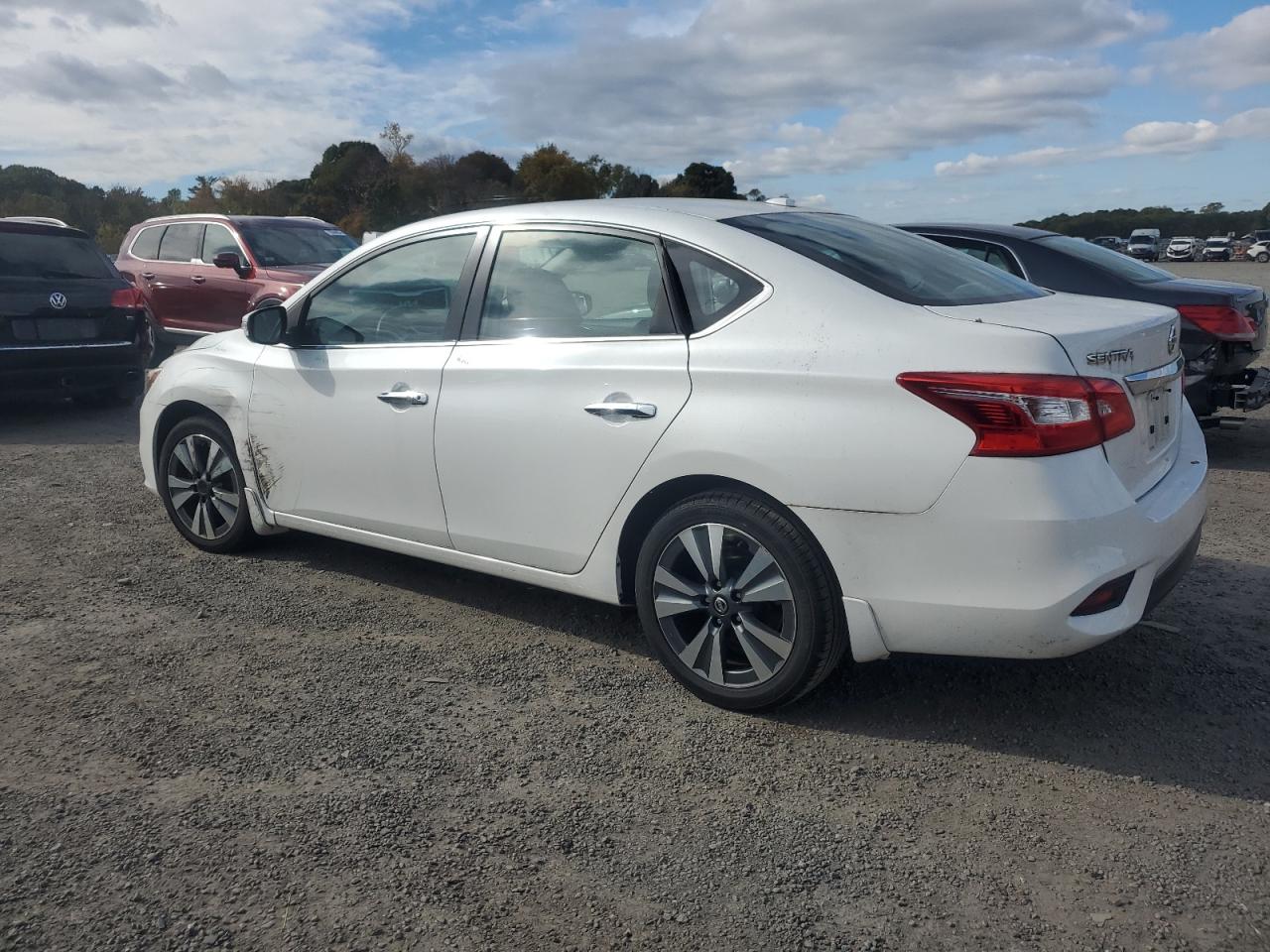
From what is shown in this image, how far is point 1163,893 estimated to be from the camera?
101 inches

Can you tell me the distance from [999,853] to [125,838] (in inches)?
91.3

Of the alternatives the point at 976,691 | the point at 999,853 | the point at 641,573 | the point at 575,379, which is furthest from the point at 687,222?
the point at 999,853

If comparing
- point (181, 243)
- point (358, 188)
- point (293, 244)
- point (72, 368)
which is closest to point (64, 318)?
point (72, 368)

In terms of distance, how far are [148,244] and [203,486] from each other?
366 inches

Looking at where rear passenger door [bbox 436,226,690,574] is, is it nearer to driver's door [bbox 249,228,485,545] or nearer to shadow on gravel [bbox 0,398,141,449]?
driver's door [bbox 249,228,485,545]

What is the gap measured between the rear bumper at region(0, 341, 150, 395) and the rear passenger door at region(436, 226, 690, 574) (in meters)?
6.35

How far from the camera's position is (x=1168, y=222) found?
101125 millimetres

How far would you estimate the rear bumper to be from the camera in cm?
877

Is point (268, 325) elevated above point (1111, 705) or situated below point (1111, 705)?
above

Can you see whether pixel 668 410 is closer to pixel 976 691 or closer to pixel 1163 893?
pixel 976 691

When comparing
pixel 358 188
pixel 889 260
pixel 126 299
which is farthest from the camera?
pixel 358 188

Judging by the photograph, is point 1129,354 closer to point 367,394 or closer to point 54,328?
point 367,394

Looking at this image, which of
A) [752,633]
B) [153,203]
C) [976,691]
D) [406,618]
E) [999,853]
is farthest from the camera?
[153,203]

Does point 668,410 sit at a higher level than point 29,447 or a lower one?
higher
